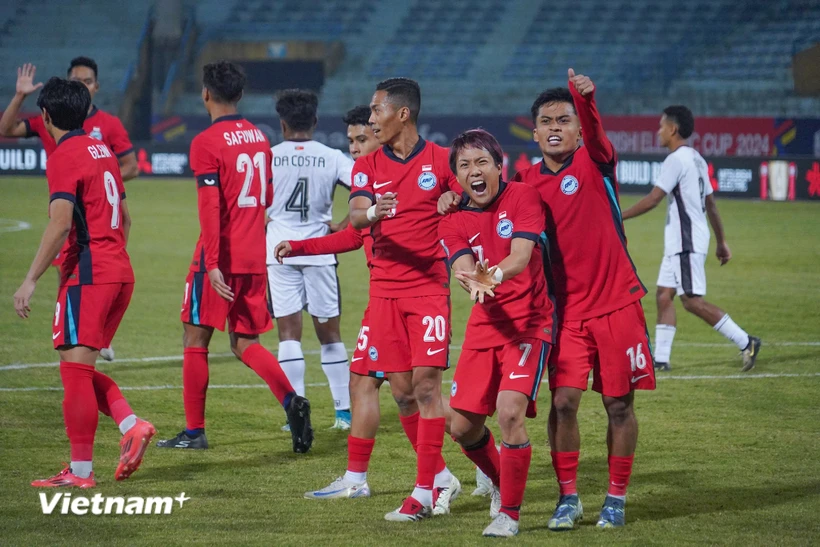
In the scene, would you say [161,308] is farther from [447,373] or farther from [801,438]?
[801,438]

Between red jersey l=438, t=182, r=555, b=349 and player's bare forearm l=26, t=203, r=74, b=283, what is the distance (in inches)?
74.7

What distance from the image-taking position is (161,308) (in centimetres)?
1263

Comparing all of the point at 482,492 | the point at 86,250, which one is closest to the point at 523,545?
the point at 482,492

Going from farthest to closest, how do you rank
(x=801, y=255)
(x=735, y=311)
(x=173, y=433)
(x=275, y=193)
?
(x=801, y=255) → (x=735, y=311) → (x=275, y=193) → (x=173, y=433)

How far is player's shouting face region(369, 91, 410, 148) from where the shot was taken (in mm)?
5504

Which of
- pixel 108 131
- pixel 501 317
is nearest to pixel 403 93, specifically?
pixel 501 317

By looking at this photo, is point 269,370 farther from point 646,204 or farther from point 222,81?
point 646,204

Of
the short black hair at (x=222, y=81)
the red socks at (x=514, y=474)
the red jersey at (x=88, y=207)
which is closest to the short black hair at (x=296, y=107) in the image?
the short black hair at (x=222, y=81)

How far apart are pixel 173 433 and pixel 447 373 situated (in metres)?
2.93

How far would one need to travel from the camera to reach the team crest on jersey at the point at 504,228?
500cm

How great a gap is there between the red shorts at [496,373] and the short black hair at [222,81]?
8.19 ft

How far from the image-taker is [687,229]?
30.7ft

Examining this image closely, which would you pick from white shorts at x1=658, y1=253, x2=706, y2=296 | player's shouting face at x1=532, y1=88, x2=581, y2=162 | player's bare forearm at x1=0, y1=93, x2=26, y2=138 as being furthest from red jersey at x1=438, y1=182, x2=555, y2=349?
white shorts at x1=658, y1=253, x2=706, y2=296

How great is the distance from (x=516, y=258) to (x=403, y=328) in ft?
3.05
